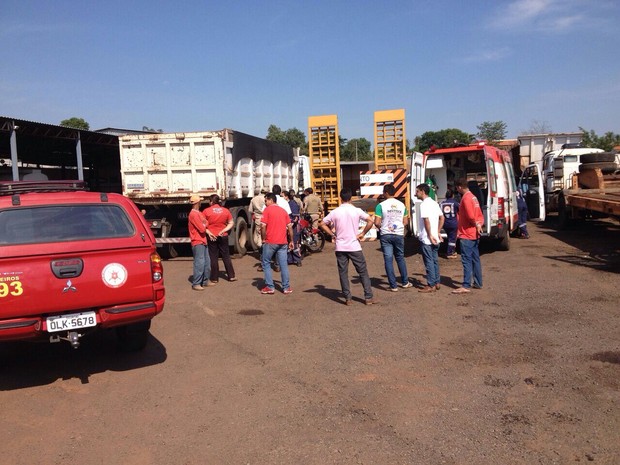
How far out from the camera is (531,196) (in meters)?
16.2

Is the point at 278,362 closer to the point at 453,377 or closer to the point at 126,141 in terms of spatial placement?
the point at 453,377

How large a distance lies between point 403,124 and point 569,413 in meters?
14.1

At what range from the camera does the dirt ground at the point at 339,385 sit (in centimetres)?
371

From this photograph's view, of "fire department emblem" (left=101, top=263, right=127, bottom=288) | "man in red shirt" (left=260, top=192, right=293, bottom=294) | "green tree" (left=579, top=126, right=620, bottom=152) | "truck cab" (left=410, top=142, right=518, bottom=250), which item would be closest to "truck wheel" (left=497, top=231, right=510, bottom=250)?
"truck cab" (left=410, top=142, right=518, bottom=250)

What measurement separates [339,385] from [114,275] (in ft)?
7.36

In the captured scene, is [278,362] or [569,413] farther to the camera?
[278,362]

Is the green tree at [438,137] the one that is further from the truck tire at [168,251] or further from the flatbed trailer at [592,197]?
the truck tire at [168,251]

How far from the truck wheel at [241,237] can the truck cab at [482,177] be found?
13.8 feet

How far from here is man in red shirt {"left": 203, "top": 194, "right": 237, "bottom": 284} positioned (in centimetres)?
967

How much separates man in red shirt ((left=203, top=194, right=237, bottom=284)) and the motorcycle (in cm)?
330

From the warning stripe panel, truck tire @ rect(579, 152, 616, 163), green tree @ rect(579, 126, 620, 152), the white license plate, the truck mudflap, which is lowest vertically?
the white license plate

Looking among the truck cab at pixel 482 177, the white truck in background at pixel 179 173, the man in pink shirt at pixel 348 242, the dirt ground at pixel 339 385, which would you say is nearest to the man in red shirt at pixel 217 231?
the dirt ground at pixel 339 385

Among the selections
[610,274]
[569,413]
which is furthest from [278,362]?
[610,274]

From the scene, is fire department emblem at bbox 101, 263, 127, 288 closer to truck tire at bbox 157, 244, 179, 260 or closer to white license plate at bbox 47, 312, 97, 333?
white license plate at bbox 47, 312, 97, 333
